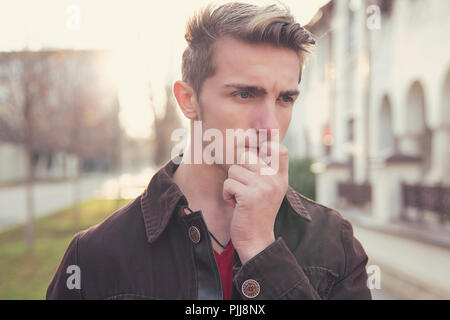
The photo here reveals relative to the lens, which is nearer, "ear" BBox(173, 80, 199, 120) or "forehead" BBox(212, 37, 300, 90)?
"forehead" BBox(212, 37, 300, 90)

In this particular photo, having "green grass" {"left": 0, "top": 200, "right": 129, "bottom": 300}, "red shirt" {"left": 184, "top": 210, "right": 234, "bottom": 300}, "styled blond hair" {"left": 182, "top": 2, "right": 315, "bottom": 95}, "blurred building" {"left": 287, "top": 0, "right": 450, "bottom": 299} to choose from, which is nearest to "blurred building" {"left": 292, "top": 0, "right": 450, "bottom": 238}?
"blurred building" {"left": 287, "top": 0, "right": 450, "bottom": 299}

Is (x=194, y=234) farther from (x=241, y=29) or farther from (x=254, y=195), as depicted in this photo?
(x=241, y=29)

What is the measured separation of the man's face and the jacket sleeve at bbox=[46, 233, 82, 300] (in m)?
0.71

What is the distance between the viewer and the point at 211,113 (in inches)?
56.4

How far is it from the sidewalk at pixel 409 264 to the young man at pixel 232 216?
3013mm

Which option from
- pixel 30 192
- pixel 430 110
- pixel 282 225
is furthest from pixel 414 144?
pixel 282 225

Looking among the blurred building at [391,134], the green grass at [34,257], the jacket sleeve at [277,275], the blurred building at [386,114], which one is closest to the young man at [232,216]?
the jacket sleeve at [277,275]

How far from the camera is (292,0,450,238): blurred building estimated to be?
6906mm

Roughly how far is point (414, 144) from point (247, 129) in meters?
8.32

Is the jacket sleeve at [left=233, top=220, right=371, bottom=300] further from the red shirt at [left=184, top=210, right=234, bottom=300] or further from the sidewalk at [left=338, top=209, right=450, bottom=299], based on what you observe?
the sidewalk at [left=338, top=209, right=450, bottom=299]

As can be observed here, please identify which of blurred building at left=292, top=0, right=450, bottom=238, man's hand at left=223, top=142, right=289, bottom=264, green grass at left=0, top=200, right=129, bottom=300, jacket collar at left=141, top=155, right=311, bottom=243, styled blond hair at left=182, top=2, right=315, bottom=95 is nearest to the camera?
man's hand at left=223, top=142, right=289, bottom=264

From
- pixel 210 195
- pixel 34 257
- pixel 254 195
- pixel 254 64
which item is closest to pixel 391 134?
pixel 34 257

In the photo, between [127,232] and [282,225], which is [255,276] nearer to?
[282,225]

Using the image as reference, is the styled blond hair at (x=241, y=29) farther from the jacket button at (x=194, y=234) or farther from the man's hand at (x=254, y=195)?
the jacket button at (x=194, y=234)
